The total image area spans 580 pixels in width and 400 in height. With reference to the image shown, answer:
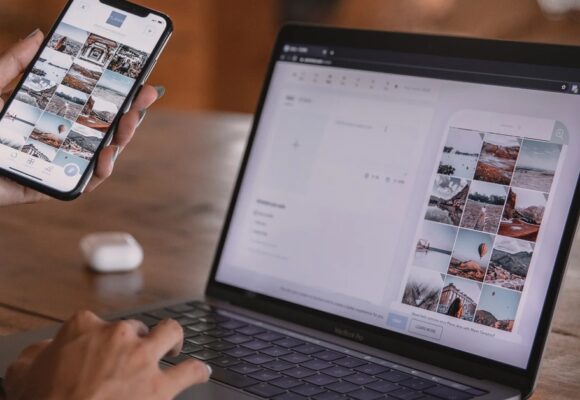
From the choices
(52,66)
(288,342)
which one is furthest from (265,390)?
(52,66)

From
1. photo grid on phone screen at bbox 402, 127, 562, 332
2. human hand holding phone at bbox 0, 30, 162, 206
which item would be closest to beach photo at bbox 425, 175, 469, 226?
photo grid on phone screen at bbox 402, 127, 562, 332

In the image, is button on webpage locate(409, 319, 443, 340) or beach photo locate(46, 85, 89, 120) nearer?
button on webpage locate(409, 319, 443, 340)

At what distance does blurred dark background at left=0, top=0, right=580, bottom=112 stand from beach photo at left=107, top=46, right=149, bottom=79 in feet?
10.8

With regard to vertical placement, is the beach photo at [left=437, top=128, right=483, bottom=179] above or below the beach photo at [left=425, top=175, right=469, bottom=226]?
above

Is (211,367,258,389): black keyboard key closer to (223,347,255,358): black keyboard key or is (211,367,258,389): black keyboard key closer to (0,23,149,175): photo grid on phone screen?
(223,347,255,358): black keyboard key

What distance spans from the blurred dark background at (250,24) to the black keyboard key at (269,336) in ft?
11.0

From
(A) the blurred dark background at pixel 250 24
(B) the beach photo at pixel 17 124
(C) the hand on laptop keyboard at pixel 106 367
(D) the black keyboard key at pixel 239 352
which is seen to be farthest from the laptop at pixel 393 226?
(A) the blurred dark background at pixel 250 24

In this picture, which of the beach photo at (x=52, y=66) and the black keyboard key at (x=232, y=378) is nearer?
the black keyboard key at (x=232, y=378)

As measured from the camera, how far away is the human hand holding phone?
922 millimetres

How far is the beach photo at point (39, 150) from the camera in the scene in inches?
36.9

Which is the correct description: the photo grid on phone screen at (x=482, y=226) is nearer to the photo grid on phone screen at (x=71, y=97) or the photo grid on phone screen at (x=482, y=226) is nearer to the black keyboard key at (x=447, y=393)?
the black keyboard key at (x=447, y=393)

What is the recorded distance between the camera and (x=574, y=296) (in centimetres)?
108

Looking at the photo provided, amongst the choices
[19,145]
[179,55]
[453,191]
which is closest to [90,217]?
[19,145]

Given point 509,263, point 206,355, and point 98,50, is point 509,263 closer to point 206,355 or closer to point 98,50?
point 206,355
